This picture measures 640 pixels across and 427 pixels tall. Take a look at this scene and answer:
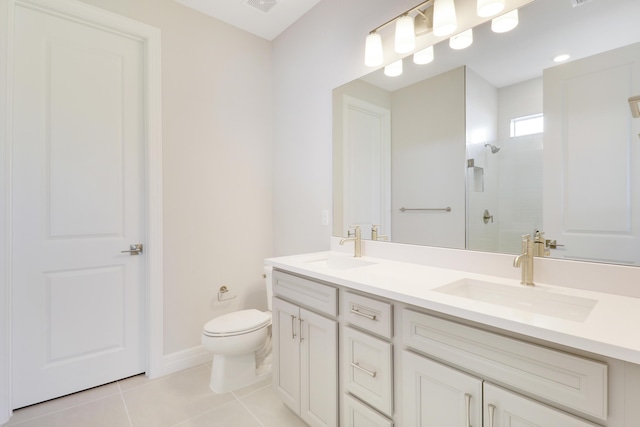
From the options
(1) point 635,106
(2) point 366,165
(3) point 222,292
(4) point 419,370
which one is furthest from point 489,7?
(3) point 222,292

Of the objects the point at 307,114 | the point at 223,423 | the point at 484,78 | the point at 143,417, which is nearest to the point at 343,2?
the point at 307,114

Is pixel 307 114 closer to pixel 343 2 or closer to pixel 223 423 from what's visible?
pixel 343 2

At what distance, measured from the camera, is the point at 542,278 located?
3.88ft

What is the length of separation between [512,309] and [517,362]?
15 cm

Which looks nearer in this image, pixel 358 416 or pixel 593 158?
pixel 593 158

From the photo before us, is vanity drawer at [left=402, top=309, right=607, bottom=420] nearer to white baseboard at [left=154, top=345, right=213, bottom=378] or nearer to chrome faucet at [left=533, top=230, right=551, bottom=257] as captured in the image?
chrome faucet at [left=533, top=230, right=551, bottom=257]

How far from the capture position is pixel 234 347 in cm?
189

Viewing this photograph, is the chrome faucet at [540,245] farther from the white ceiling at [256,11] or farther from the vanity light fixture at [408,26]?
the white ceiling at [256,11]

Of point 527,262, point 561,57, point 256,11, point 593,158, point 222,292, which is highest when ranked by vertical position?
point 256,11

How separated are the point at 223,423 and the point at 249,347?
425 millimetres

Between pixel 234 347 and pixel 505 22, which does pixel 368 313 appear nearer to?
pixel 234 347

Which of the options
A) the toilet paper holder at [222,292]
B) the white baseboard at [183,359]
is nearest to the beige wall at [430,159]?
the toilet paper holder at [222,292]

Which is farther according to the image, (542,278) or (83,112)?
(83,112)

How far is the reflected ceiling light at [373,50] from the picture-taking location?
69.5 inches
